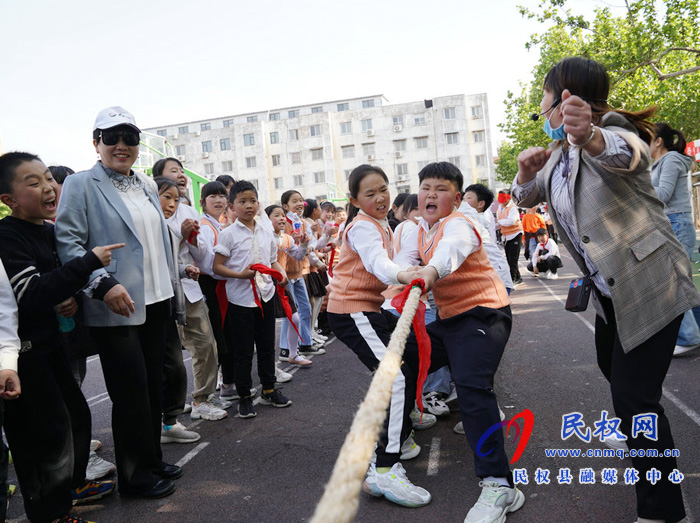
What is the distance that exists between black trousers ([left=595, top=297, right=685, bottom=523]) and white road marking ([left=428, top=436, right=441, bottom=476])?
1207 millimetres

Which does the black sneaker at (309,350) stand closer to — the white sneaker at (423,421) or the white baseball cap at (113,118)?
the white sneaker at (423,421)

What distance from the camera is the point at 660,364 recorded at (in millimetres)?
2176

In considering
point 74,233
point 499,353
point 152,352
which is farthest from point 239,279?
point 499,353

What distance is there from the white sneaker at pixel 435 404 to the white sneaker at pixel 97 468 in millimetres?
2285

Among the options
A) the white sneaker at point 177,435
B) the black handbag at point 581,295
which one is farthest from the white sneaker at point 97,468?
the black handbag at point 581,295

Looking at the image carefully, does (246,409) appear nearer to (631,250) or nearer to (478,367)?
(478,367)

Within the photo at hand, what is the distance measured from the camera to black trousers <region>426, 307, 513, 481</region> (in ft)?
8.38

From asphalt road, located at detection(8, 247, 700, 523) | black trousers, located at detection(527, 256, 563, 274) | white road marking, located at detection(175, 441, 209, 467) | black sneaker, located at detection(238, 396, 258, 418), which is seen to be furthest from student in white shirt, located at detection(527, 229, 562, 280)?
white road marking, located at detection(175, 441, 209, 467)

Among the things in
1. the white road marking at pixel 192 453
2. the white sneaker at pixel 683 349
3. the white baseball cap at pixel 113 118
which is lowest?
A: the white road marking at pixel 192 453

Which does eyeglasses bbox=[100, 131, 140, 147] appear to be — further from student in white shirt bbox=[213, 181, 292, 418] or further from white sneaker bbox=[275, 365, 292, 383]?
white sneaker bbox=[275, 365, 292, 383]

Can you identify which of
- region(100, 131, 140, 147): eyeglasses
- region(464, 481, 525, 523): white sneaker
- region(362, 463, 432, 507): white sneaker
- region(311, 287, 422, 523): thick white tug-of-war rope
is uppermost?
region(100, 131, 140, 147): eyeglasses

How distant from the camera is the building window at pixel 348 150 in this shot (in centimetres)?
4750

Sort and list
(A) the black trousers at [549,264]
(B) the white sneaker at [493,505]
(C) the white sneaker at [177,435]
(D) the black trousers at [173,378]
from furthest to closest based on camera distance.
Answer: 1. (A) the black trousers at [549,264]
2. (C) the white sneaker at [177,435]
3. (D) the black trousers at [173,378]
4. (B) the white sneaker at [493,505]

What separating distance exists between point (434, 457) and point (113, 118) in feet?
9.43
